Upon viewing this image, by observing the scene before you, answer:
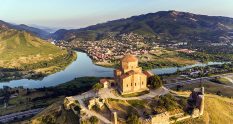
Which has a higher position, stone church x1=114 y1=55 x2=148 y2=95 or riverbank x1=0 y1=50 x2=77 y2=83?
stone church x1=114 y1=55 x2=148 y2=95

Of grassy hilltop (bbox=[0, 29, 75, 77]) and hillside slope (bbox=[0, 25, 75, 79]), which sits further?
grassy hilltop (bbox=[0, 29, 75, 77])

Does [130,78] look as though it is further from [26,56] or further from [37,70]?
[26,56]

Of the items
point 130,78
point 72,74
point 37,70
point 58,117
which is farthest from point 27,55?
point 130,78

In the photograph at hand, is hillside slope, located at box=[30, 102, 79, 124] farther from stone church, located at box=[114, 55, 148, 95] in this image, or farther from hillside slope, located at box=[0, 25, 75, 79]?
hillside slope, located at box=[0, 25, 75, 79]

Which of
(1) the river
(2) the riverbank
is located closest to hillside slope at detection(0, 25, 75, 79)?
(2) the riverbank

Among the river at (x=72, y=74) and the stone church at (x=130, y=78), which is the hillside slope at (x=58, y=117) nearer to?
the stone church at (x=130, y=78)

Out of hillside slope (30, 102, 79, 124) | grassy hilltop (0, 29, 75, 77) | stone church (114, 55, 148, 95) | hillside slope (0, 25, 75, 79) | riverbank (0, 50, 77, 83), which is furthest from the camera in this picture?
grassy hilltop (0, 29, 75, 77)

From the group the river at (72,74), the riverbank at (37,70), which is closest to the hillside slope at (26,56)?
the riverbank at (37,70)
